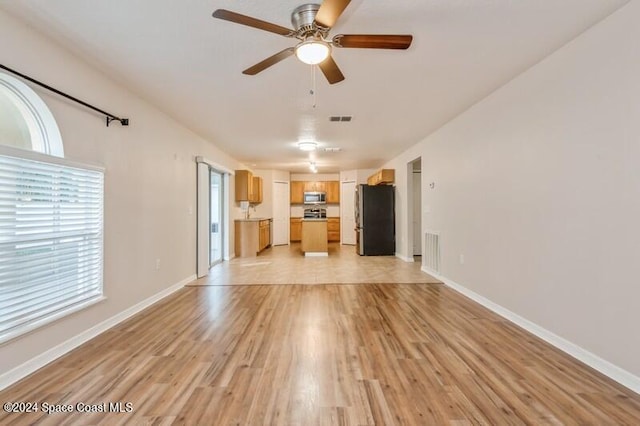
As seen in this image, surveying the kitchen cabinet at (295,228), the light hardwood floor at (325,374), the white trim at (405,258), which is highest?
the kitchen cabinet at (295,228)

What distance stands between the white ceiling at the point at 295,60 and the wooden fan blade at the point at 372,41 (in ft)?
0.87

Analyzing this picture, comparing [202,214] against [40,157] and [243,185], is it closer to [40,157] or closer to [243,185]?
[243,185]

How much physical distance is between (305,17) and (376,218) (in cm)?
604

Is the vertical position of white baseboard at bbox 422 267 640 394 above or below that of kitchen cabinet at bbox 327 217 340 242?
below

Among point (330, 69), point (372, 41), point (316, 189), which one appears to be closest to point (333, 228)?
point (316, 189)

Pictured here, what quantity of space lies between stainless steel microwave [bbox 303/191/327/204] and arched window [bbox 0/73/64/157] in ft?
26.4

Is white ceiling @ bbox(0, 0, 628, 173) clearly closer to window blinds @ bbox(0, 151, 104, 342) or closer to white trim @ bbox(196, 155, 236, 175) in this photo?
white trim @ bbox(196, 155, 236, 175)

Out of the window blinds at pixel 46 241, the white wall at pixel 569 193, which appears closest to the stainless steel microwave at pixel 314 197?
the white wall at pixel 569 193

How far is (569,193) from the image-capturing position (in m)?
2.42

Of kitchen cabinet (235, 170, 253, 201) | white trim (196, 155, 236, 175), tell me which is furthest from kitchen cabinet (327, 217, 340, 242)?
white trim (196, 155, 236, 175)

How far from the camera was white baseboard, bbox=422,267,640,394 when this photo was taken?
6.38 ft

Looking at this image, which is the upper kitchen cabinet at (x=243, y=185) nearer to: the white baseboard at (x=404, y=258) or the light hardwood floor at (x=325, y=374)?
the white baseboard at (x=404, y=258)

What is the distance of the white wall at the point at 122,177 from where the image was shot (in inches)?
87.1

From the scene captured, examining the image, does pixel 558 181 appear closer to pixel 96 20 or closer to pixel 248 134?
pixel 96 20
